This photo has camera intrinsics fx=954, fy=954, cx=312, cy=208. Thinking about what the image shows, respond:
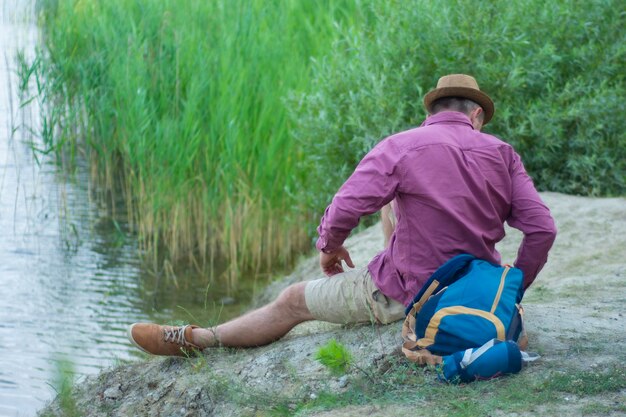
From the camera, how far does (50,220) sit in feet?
32.7

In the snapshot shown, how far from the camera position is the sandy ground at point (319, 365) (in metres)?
4.11

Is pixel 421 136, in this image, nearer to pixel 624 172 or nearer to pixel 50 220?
pixel 624 172

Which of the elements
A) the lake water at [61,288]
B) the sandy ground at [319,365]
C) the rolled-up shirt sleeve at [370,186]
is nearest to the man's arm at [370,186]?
the rolled-up shirt sleeve at [370,186]

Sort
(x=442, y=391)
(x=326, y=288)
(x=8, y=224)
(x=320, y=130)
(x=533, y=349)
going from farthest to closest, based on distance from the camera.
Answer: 1. (x=8, y=224)
2. (x=320, y=130)
3. (x=326, y=288)
4. (x=533, y=349)
5. (x=442, y=391)

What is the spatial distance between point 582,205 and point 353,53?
2666 millimetres

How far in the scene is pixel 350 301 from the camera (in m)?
A: 4.56

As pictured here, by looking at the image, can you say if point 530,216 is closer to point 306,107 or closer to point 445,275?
point 445,275

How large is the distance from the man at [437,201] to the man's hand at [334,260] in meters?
0.01

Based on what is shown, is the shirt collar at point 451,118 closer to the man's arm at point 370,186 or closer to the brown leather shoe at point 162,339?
the man's arm at point 370,186

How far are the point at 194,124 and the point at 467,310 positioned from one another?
517 cm

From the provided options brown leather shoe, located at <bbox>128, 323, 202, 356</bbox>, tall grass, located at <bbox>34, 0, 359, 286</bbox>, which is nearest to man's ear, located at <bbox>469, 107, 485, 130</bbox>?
brown leather shoe, located at <bbox>128, 323, 202, 356</bbox>

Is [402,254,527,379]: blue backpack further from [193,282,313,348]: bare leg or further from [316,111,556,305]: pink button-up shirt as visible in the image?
[193,282,313,348]: bare leg

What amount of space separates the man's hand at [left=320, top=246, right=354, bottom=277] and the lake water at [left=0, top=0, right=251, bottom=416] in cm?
123

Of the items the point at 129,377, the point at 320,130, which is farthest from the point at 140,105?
the point at 129,377
